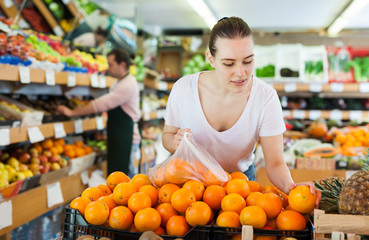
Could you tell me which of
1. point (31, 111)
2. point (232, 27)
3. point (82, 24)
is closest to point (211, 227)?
point (232, 27)

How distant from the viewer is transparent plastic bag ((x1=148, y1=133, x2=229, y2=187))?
1.57 meters

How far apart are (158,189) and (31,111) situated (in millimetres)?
2111

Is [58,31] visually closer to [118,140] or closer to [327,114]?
[118,140]

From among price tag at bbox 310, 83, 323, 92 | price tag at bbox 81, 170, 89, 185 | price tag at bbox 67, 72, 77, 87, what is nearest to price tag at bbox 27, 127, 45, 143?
price tag at bbox 67, 72, 77, 87

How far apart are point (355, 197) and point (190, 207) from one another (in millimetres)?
536

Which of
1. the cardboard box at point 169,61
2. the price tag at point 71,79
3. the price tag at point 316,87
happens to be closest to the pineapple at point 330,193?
the price tag at point 71,79

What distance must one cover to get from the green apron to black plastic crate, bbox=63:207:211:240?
10.5 feet

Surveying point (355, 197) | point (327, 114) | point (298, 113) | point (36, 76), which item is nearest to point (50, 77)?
point (36, 76)

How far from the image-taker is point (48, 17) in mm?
4500

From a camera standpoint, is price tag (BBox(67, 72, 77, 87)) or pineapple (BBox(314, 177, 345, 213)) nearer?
pineapple (BBox(314, 177, 345, 213))

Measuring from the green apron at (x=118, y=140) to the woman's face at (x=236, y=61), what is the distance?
9.85 ft

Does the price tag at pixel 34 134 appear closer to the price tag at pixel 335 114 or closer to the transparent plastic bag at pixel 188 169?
the transparent plastic bag at pixel 188 169

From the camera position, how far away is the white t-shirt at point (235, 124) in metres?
1.95

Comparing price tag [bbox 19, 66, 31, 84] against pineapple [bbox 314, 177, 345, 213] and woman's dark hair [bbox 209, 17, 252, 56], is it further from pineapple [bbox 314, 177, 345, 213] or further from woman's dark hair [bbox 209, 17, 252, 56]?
pineapple [bbox 314, 177, 345, 213]
